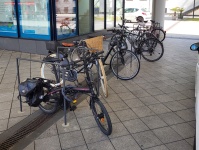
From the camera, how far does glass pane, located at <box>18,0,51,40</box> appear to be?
22.1ft

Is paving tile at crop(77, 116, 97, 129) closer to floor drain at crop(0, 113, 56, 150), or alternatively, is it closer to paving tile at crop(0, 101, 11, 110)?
floor drain at crop(0, 113, 56, 150)

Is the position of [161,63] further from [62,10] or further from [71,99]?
[71,99]

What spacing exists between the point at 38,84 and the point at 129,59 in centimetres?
260

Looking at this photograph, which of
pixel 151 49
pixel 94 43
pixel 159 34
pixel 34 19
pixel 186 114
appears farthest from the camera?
pixel 159 34

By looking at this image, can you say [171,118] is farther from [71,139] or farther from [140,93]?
[71,139]

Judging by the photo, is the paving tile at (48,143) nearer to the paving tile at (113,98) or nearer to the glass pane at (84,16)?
the paving tile at (113,98)

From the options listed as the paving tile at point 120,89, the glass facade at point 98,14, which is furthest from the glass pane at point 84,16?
the paving tile at point 120,89

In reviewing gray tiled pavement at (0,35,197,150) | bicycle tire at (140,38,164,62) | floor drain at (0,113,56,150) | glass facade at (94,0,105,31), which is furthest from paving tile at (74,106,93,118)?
glass facade at (94,0,105,31)

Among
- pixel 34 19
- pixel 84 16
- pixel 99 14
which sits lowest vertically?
pixel 34 19

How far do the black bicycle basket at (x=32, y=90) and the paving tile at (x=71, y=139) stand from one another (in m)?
0.57

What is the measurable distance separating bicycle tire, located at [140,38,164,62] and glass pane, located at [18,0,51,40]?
271cm

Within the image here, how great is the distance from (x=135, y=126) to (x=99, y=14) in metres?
7.03

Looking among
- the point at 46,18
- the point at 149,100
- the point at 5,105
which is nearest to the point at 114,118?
the point at 149,100

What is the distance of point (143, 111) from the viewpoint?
3557 millimetres
